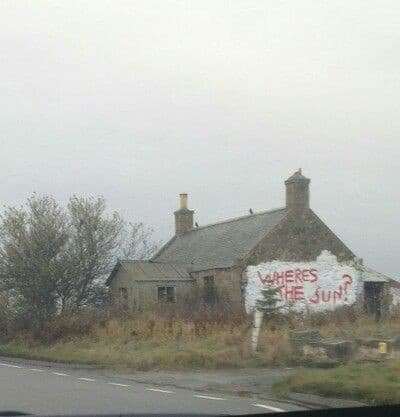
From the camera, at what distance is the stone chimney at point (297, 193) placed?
35906mm

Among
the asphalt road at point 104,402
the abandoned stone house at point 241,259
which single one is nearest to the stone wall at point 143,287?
the abandoned stone house at point 241,259

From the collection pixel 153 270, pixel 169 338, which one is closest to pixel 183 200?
pixel 153 270

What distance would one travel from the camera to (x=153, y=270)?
125 feet

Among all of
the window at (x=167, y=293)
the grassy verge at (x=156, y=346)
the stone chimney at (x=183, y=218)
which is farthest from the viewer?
the stone chimney at (x=183, y=218)

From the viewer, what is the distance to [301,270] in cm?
3547

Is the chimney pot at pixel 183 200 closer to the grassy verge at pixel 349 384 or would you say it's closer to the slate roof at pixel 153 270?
the slate roof at pixel 153 270

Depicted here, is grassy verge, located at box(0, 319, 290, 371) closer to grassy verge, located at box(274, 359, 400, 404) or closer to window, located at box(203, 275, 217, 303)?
grassy verge, located at box(274, 359, 400, 404)

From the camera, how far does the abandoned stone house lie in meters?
35.2

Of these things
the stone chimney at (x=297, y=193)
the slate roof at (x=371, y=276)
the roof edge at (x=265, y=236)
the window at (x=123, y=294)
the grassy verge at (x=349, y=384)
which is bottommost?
the grassy verge at (x=349, y=384)

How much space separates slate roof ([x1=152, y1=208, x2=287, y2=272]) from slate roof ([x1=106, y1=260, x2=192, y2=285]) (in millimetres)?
610

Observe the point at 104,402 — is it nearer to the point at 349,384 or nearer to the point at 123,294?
the point at 349,384

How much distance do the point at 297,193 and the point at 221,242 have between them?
15.9 ft

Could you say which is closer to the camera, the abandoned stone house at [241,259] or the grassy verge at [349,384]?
the grassy verge at [349,384]

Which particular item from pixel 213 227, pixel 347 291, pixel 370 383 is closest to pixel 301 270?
pixel 347 291
